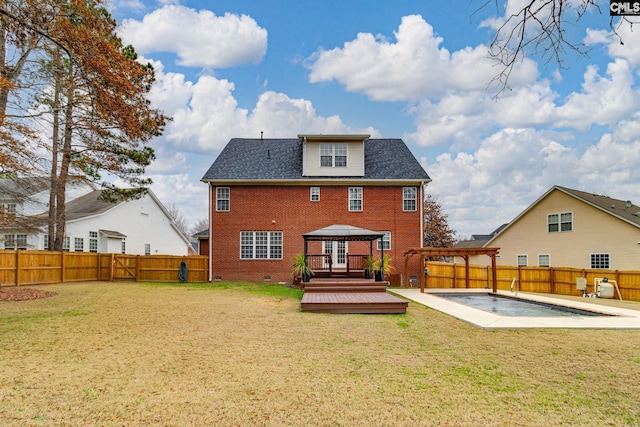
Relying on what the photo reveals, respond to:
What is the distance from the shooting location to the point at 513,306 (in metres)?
13.8

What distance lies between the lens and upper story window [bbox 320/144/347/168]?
22703 millimetres

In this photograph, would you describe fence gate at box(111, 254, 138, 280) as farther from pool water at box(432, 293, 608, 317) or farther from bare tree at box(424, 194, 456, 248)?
bare tree at box(424, 194, 456, 248)

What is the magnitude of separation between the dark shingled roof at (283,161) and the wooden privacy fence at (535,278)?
5.11 meters

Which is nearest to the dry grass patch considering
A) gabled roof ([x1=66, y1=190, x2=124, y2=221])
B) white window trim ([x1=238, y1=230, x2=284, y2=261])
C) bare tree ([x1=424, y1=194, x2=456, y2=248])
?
white window trim ([x1=238, y1=230, x2=284, y2=261])

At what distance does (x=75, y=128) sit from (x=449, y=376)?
65.7 feet

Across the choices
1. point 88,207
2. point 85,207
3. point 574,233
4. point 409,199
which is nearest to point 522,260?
point 574,233

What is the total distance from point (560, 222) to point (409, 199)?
8950 mm

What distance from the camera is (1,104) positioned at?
41.4 ft

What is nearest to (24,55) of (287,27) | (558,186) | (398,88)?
(287,27)

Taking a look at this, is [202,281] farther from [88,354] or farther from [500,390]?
[500,390]

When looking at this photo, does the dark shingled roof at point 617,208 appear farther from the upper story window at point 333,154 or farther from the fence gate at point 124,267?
the fence gate at point 124,267

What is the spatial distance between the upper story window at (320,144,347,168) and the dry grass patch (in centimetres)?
1383

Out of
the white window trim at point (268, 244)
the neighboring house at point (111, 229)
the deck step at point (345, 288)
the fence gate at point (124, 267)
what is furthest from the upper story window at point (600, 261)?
the neighboring house at point (111, 229)

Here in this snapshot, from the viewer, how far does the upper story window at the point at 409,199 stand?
22.3 m
